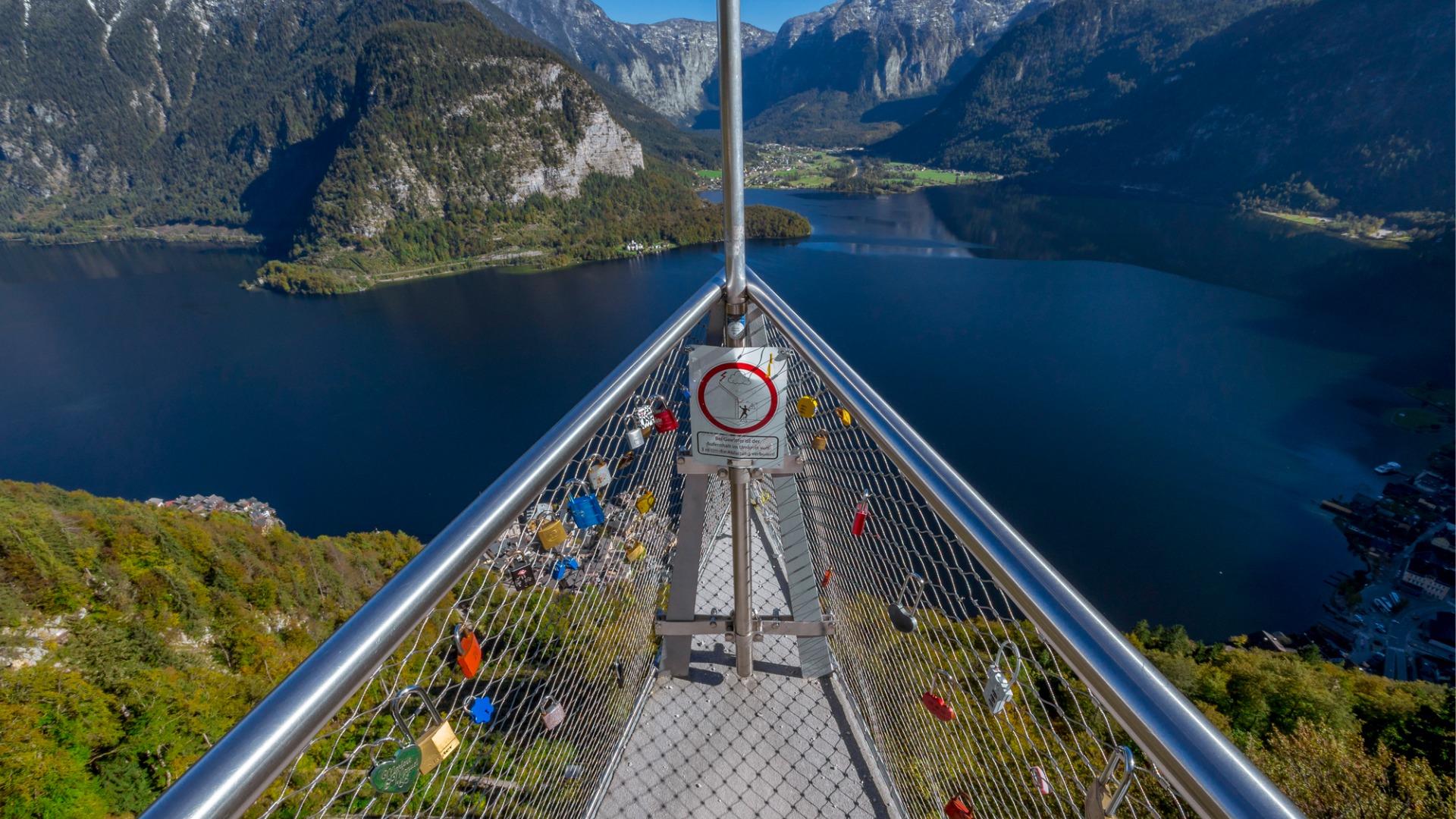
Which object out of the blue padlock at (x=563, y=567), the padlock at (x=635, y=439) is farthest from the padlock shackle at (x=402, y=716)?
the padlock at (x=635, y=439)

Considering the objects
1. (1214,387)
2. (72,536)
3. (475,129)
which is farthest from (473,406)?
(475,129)

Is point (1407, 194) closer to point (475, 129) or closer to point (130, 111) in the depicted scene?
point (475, 129)

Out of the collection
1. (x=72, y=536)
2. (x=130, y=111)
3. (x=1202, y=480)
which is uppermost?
(x=130, y=111)

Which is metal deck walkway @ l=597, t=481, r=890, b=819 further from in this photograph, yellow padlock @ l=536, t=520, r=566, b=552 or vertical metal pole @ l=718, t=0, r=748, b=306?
vertical metal pole @ l=718, t=0, r=748, b=306

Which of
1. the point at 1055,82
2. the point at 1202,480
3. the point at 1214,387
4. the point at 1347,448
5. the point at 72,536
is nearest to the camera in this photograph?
the point at 72,536

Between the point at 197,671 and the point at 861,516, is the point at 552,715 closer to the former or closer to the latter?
the point at 861,516

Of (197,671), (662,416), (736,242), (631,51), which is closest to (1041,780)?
(662,416)

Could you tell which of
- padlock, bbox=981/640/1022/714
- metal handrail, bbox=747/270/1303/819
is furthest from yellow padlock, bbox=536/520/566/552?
padlock, bbox=981/640/1022/714

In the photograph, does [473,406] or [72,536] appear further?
[473,406]
